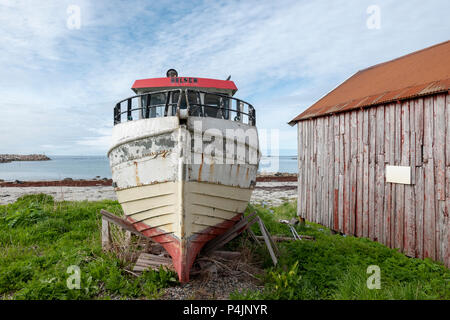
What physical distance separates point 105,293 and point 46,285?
938 millimetres

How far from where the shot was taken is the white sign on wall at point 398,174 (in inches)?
235

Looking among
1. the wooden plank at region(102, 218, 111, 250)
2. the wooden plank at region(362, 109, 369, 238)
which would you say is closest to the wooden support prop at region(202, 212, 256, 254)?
the wooden plank at region(102, 218, 111, 250)

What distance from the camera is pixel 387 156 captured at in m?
6.46

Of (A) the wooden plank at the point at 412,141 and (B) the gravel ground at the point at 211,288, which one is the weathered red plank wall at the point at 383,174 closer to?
(A) the wooden plank at the point at 412,141

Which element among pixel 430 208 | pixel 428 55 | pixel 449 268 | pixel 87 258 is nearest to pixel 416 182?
pixel 430 208

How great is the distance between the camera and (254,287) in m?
4.43

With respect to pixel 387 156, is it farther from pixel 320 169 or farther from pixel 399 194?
pixel 320 169

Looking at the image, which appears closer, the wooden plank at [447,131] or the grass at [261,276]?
the grass at [261,276]

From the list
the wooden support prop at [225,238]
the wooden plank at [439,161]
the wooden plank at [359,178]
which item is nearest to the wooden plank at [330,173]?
the wooden plank at [359,178]

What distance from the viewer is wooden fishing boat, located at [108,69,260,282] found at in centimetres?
408

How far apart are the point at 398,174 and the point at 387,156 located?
540mm

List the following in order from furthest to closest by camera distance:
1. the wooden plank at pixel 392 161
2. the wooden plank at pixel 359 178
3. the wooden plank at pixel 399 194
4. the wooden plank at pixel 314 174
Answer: the wooden plank at pixel 314 174, the wooden plank at pixel 359 178, the wooden plank at pixel 392 161, the wooden plank at pixel 399 194

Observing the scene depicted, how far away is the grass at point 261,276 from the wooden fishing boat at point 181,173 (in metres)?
0.88
